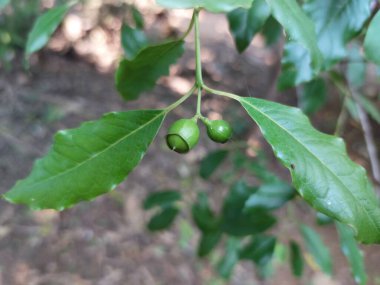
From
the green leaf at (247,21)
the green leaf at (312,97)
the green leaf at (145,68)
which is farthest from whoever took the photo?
the green leaf at (312,97)

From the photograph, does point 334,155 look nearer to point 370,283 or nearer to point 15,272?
point 15,272

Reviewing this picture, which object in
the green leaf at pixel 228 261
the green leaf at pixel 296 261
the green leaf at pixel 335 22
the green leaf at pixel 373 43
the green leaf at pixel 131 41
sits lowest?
the green leaf at pixel 228 261

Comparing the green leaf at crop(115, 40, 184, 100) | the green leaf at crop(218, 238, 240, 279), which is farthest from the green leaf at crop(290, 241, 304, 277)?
the green leaf at crop(115, 40, 184, 100)

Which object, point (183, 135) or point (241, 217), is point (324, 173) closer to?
point (183, 135)

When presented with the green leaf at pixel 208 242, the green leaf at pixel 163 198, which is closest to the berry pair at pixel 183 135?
the green leaf at pixel 208 242

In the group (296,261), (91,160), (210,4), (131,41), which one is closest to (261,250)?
(296,261)

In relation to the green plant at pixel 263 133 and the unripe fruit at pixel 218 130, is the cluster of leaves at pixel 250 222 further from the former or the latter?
the unripe fruit at pixel 218 130

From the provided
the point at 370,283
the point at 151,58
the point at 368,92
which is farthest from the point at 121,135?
the point at 368,92
